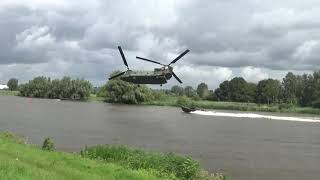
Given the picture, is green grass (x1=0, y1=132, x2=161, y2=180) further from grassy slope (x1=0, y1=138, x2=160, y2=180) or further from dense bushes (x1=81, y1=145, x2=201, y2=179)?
dense bushes (x1=81, y1=145, x2=201, y2=179)

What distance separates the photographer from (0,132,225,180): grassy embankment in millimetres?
20978

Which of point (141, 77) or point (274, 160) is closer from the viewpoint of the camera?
point (274, 160)

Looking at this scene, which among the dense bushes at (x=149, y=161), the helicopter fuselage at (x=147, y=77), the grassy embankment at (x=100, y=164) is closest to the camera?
the grassy embankment at (x=100, y=164)

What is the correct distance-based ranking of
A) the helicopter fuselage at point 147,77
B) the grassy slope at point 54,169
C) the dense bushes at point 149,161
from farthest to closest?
the helicopter fuselage at point 147,77
the dense bushes at point 149,161
the grassy slope at point 54,169

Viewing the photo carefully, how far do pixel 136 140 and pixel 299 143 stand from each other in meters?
24.6

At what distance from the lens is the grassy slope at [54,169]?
1788 cm

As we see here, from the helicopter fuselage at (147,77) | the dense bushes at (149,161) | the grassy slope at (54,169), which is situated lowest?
the dense bushes at (149,161)

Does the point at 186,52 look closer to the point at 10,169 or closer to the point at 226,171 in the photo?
the point at 226,171

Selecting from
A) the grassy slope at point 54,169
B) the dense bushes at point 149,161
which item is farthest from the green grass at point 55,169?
the dense bushes at point 149,161

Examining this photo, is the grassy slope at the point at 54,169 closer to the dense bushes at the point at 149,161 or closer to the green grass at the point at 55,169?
the green grass at the point at 55,169

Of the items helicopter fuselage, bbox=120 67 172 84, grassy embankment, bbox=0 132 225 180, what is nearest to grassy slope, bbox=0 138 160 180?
grassy embankment, bbox=0 132 225 180

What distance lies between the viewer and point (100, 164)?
92.7 ft


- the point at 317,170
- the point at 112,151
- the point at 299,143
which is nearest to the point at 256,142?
the point at 299,143

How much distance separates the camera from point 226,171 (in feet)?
143
